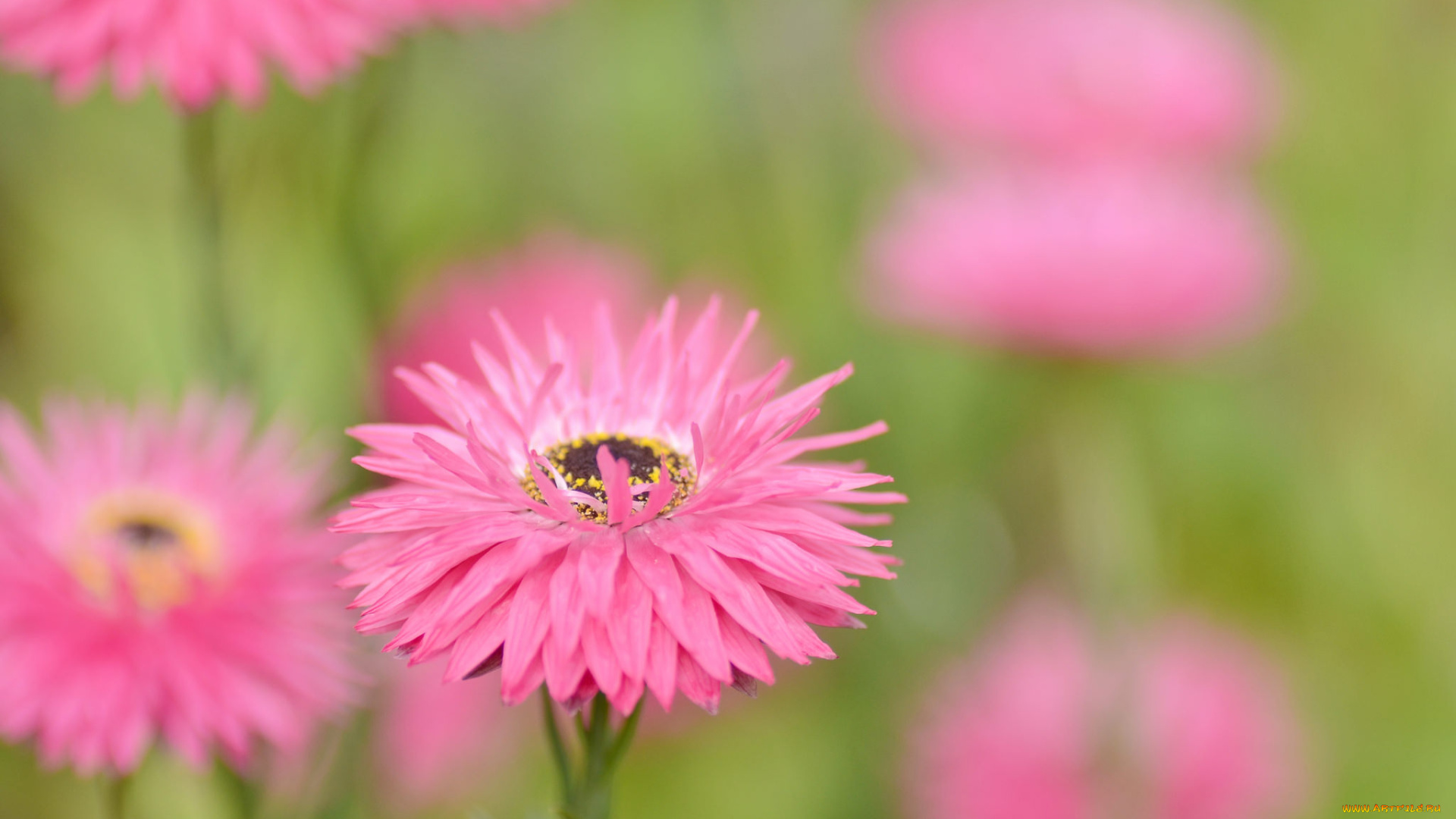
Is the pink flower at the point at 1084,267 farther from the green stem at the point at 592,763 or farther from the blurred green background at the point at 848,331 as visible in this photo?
the green stem at the point at 592,763

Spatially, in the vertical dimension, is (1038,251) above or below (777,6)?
below

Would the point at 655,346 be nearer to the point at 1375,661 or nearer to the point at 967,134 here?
the point at 967,134

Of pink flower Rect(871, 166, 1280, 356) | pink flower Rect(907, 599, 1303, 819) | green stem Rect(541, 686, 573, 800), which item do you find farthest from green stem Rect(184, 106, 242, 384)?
pink flower Rect(907, 599, 1303, 819)

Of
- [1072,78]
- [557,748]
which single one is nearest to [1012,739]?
[557,748]

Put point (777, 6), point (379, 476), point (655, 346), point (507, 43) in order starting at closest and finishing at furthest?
point (655, 346)
point (379, 476)
point (777, 6)
point (507, 43)

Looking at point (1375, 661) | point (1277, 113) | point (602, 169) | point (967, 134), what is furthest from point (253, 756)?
point (1277, 113)

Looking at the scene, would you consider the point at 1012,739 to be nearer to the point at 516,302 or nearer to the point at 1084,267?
the point at 1084,267

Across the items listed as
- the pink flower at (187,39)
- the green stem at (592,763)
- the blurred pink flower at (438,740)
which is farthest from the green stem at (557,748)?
the blurred pink flower at (438,740)
